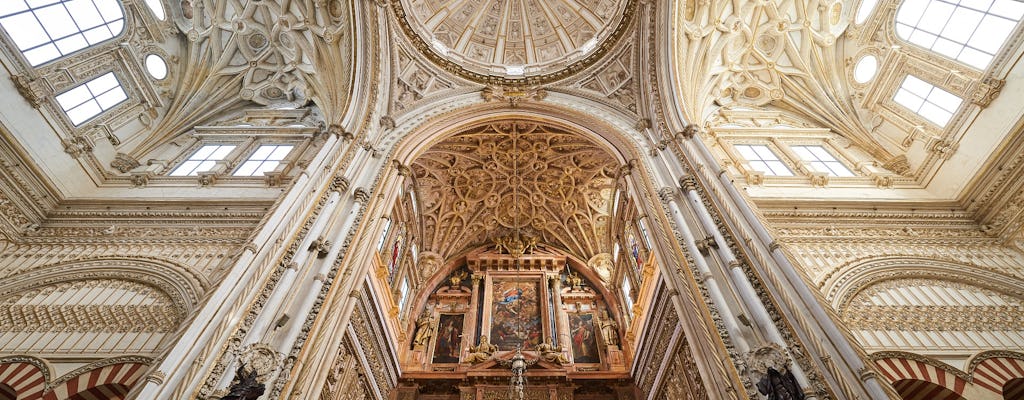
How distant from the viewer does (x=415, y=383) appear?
12570mm

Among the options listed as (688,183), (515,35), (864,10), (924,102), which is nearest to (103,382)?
(688,183)

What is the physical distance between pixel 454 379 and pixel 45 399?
335 inches

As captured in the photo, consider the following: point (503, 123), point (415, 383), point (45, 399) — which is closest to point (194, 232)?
point (45, 399)

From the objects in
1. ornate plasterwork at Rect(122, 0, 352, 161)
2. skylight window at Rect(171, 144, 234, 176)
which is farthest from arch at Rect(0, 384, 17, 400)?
ornate plasterwork at Rect(122, 0, 352, 161)

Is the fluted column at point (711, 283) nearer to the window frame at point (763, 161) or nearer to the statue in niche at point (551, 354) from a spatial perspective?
the window frame at point (763, 161)

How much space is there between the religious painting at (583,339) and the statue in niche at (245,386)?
10144 mm

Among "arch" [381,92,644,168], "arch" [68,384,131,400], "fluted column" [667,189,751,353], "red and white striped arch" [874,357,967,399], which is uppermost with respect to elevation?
"arch" [381,92,644,168]

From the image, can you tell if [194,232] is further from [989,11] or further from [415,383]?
[989,11]

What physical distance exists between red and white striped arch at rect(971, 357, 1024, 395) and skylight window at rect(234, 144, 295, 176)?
1566cm

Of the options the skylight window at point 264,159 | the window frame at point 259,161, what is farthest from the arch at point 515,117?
the skylight window at point 264,159

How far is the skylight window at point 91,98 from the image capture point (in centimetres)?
1009

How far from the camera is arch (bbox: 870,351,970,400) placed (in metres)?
6.88

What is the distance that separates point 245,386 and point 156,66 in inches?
470

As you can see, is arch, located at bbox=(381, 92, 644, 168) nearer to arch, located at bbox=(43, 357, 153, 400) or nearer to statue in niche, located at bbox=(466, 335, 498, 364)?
statue in niche, located at bbox=(466, 335, 498, 364)
